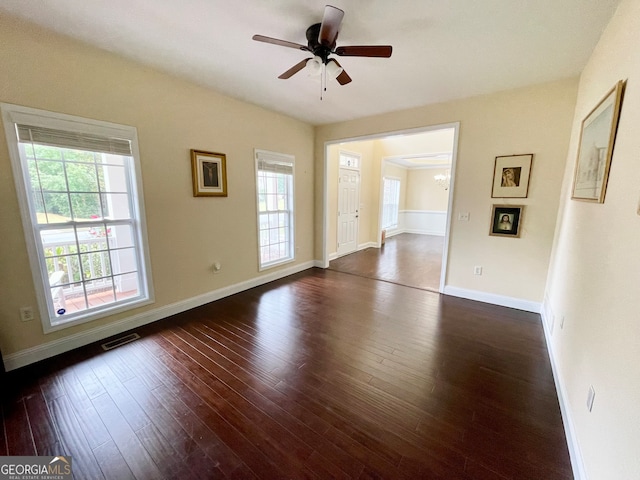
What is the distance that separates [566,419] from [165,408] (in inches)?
103

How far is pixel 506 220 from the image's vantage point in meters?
3.28

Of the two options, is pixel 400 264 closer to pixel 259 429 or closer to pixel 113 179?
pixel 259 429

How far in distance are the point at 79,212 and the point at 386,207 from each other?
7.56 metres

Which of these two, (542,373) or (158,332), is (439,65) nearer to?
(542,373)

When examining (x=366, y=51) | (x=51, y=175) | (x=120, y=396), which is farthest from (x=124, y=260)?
(x=366, y=51)

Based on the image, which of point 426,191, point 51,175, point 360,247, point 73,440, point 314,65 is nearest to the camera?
point 73,440

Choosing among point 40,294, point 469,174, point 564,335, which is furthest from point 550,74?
point 40,294

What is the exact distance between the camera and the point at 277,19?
6.36ft

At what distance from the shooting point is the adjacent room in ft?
4.75

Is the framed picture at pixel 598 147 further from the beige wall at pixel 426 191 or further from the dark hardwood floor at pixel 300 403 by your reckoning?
the beige wall at pixel 426 191

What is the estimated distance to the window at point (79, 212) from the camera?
2117 millimetres

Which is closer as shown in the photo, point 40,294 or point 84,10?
Answer: point 84,10

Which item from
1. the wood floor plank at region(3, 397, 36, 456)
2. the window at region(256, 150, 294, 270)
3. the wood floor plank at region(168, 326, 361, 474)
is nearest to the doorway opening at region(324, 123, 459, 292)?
the window at region(256, 150, 294, 270)

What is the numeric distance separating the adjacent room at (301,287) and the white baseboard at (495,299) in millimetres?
28
